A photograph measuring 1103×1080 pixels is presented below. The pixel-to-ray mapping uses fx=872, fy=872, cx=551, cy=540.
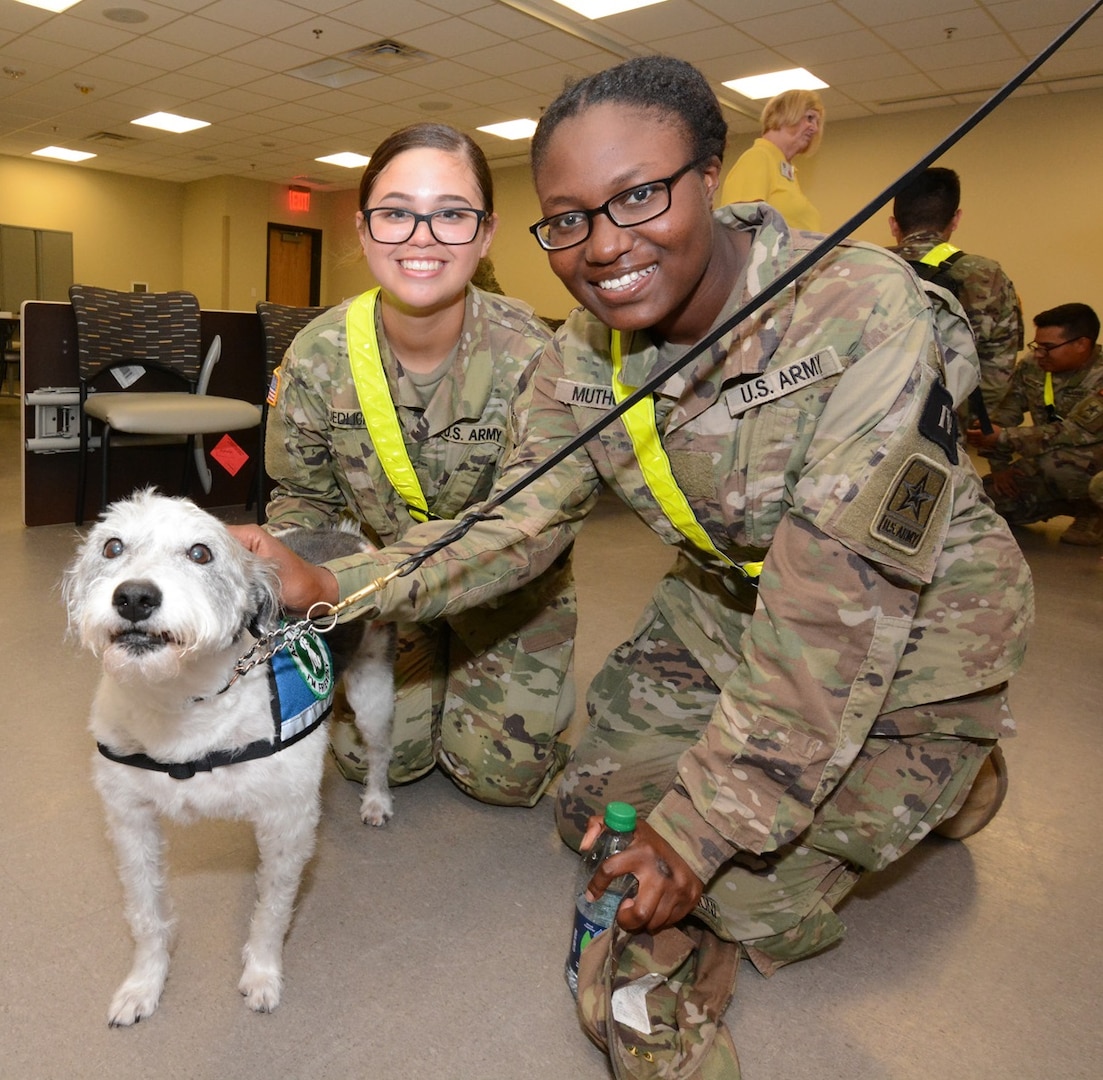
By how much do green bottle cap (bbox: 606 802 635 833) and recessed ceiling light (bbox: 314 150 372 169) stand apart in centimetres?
1336

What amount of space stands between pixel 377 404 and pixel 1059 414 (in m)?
5.47

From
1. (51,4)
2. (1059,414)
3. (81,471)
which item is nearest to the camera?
(81,471)

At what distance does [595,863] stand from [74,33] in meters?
9.65

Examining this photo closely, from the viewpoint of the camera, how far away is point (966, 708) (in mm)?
1737

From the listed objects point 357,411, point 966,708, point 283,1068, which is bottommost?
point 283,1068

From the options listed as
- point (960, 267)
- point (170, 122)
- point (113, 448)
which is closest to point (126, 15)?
point (170, 122)

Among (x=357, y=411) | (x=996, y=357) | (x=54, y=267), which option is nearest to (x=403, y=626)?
(x=357, y=411)

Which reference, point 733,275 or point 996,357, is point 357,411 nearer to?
point 733,275

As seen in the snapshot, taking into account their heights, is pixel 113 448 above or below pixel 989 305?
below

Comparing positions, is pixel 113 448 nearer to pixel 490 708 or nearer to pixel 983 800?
pixel 490 708

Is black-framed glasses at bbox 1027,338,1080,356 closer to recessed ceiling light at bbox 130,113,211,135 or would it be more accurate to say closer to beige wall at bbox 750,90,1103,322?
beige wall at bbox 750,90,1103,322

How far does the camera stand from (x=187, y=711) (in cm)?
148

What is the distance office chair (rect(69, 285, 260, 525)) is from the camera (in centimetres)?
444

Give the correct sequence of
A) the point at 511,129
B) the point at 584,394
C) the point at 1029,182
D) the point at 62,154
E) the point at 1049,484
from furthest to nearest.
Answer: the point at 62,154
the point at 511,129
the point at 1029,182
the point at 1049,484
the point at 584,394
